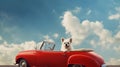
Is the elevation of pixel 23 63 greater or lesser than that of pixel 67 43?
lesser

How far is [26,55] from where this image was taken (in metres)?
20.3

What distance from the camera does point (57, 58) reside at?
19.0 meters

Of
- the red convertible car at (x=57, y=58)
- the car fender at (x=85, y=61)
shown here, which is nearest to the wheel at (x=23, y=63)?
the red convertible car at (x=57, y=58)

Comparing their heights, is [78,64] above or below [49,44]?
below

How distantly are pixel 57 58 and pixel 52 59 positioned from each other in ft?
0.97

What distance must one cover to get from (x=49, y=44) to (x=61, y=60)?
2.02 m

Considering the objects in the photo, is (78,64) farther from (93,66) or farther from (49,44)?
(49,44)

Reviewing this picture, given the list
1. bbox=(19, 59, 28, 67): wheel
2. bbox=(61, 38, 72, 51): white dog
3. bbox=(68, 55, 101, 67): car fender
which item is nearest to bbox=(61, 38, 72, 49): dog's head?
bbox=(61, 38, 72, 51): white dog

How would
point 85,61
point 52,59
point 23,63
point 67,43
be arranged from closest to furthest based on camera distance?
point 85,61
point 67,43
point 52,59
point 23,63

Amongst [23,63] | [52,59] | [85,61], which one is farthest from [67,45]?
[23,63]

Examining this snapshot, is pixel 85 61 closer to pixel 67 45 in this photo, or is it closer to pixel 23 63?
pixel 67 45

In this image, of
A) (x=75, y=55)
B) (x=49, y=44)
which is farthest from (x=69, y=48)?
(x=49, y=44)

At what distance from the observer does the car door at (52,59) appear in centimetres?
1880

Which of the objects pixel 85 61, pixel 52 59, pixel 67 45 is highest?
pixel 67 45
